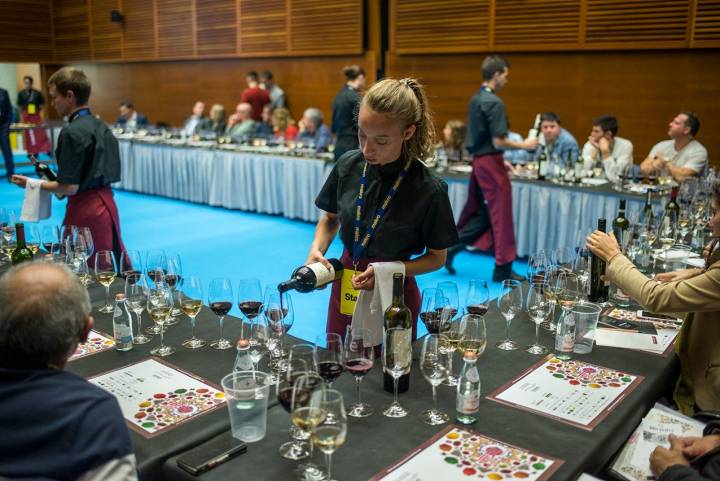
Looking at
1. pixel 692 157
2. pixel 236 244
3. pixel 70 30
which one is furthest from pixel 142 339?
pixel 70 30

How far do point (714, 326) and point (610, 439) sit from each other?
77cm

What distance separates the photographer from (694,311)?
2070 millimetres

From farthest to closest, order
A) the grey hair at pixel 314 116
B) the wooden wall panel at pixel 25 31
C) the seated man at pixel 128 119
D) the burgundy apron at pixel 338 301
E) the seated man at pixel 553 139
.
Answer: the wooden wall panel at pixel 25 31, the seated man at pixel 128 119, the grey hair at pixel 314 116, the seated man at pixel 553 139, the burgundy apron at pixel 338 301

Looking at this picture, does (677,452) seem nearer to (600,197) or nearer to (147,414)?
(147,414)

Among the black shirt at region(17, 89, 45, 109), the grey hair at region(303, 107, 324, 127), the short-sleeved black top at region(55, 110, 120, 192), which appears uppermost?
the black shirt at region(17, 89, 45, 109)

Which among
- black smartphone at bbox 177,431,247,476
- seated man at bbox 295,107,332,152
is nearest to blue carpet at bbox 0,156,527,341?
seated man at bbox 295,107,332,152

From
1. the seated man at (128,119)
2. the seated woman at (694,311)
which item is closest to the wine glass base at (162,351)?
the seated woman at (694,311)

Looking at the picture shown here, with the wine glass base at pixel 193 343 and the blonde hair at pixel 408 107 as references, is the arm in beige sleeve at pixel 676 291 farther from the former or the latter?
the wine glass base at pixel 193 343

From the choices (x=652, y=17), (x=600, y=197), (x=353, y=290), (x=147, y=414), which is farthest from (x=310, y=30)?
(x=147, y=414)

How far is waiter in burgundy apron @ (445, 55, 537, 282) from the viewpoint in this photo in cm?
525

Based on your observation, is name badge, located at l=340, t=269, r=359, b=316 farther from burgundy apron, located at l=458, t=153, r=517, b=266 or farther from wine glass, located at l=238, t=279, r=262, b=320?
burgundy apron, located at l=458, t=153, r=517, b=266

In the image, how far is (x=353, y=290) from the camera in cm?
228

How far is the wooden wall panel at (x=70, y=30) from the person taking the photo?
13852mm

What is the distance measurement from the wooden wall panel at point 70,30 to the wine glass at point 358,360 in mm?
14022
